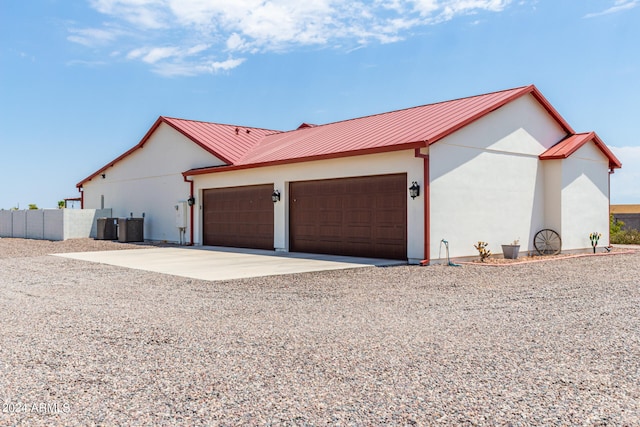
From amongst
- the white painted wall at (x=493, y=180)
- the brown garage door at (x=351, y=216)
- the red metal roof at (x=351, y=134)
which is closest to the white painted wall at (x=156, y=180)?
the red metal roof at (x=351, y=134)

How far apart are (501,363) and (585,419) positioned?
1215 millimetres

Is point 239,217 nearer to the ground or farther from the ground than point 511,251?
farther from the ground

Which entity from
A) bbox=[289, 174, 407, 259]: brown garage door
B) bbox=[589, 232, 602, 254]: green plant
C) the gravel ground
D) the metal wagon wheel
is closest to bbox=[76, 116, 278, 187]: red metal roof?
bbox=[289, 174, 407, 259]: brown garage door

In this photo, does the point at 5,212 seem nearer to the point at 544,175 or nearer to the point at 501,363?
the point at 544,175

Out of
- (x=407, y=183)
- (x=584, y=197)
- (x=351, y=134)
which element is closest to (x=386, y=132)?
(x=351, y=134)

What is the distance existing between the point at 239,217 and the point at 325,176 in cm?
459

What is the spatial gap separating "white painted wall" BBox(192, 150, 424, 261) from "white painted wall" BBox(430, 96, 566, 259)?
40 cm

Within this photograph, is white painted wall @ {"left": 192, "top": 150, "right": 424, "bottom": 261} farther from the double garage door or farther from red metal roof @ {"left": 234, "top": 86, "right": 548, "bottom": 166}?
red metal roof @ {"left": 234, "top": 86, "right": 548, "bottom": 166}

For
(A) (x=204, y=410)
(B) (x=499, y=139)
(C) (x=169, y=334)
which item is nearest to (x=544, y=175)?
(B) (x=499, y=139)

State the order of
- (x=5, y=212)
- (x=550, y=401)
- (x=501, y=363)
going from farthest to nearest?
1. (x=5, y=212)
2. (x=501, y=363)
3. (x=550, y=401)

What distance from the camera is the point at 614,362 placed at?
15.4ft

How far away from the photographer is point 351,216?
14930 mm

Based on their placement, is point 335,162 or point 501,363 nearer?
point 501,363

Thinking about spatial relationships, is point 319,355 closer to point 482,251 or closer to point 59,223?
point 482,251
